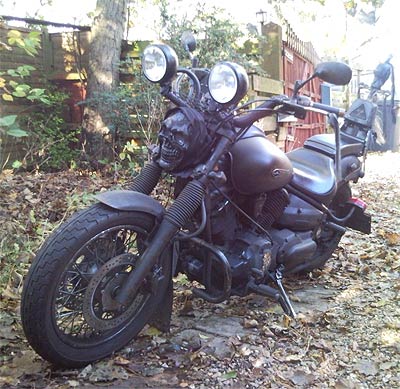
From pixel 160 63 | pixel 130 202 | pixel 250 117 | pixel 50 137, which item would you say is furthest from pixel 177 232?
pixel 50 137

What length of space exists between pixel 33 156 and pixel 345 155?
4202 mm

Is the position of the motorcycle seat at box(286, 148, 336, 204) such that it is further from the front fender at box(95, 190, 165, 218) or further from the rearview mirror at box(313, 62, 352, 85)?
the front fender at box(95, 190, 165, 218)

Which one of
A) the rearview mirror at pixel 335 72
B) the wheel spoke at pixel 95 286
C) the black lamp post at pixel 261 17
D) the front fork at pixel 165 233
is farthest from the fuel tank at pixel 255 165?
the black lamp post at pixel 261 17

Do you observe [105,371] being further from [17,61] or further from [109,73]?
[17,61]

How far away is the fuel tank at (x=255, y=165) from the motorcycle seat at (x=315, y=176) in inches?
18.8

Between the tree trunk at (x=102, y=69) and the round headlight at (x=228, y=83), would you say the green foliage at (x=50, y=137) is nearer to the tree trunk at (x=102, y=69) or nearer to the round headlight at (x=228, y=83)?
the tree trunk at (x=102, y=69)

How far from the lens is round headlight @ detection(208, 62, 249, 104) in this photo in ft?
7.16

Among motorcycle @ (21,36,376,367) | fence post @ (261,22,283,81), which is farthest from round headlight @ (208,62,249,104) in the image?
fence post @ (261,22,283,81)

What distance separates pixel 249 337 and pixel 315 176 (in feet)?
3.89

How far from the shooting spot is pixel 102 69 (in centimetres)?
614

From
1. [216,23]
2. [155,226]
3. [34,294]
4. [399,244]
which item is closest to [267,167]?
[155,226]

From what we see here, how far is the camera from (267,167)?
101 inches

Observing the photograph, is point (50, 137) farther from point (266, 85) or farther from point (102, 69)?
point (266, 85)

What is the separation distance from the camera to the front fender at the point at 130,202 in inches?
85.7
